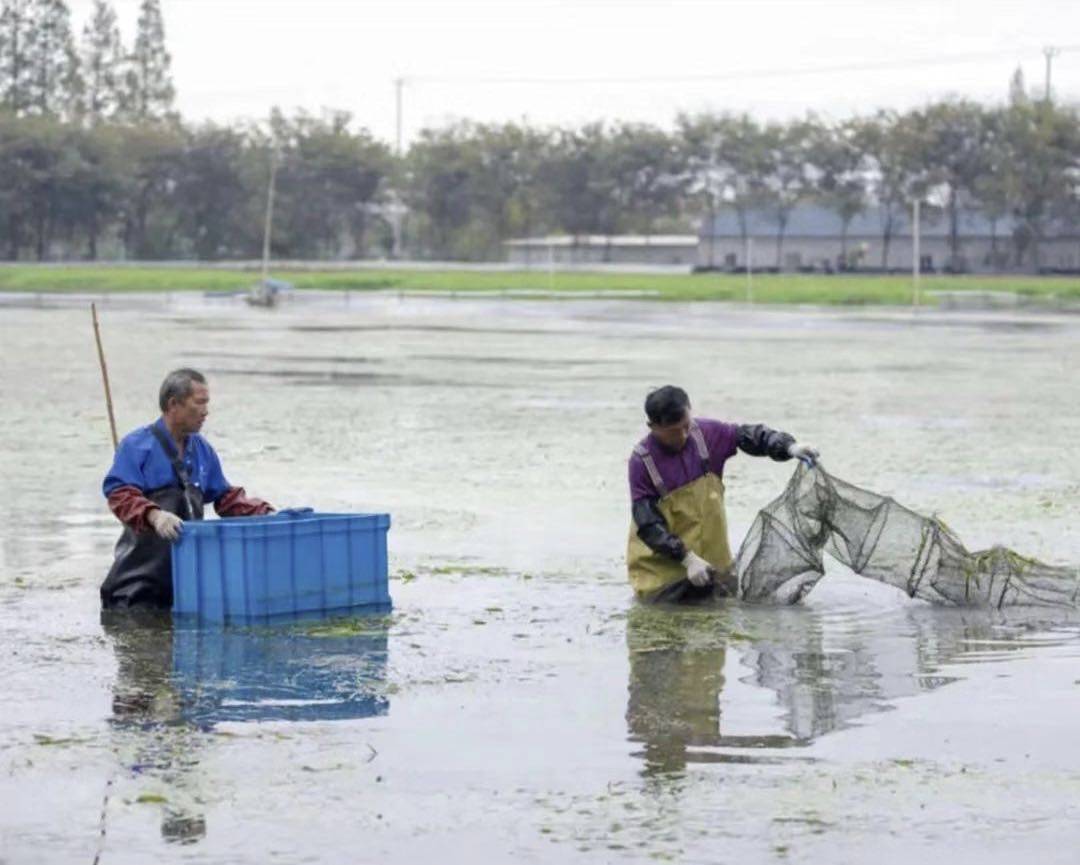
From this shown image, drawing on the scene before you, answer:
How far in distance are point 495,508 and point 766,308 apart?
51.9 m

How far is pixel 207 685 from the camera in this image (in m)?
8.48

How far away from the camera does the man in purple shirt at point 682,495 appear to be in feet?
34.3

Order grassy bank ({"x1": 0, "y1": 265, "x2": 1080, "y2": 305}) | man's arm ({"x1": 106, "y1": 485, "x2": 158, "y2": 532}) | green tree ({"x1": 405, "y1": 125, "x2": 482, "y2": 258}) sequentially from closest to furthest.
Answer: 1. man's arm ({"x1": 106, "y1": 485, "x2": 158, "y2": 532})
2. grassy bank ({"x1": 0, "y1": 265, "x2": 1080, "y2": 305})
3. green tree ({"x1": 405, "y1": 125, "x2": 482, "y2": 258})

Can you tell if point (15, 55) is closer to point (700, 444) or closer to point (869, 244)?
point (869, 244)

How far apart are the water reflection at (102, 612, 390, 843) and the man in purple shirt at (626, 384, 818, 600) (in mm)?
1357

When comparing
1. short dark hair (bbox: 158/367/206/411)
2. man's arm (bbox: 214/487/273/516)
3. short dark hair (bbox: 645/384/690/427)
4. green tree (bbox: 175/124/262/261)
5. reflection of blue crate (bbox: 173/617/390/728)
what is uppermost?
green tree (bbox: 175/124/262/261)

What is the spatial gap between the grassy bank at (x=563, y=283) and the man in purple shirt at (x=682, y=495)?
194 ft

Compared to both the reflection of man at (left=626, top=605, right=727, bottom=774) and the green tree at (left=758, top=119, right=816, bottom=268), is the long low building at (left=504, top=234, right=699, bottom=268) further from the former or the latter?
the reflection of man at (left=626, top=605, right=727, bottom=774)

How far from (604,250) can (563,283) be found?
32079 millimetres

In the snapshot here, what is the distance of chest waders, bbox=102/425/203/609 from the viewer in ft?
32.9

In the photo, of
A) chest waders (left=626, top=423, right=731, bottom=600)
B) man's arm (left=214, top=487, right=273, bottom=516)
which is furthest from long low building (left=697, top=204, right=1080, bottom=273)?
man's arm (left=214, top=487, right=273, bottom=516)

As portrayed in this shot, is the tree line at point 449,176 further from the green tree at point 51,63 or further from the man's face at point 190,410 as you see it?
the man's face at point 190,410

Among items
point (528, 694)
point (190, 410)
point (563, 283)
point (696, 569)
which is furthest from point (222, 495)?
point (563, 283)

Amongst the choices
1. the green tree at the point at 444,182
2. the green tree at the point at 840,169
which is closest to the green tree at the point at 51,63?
the green tree at the point at 444,182
